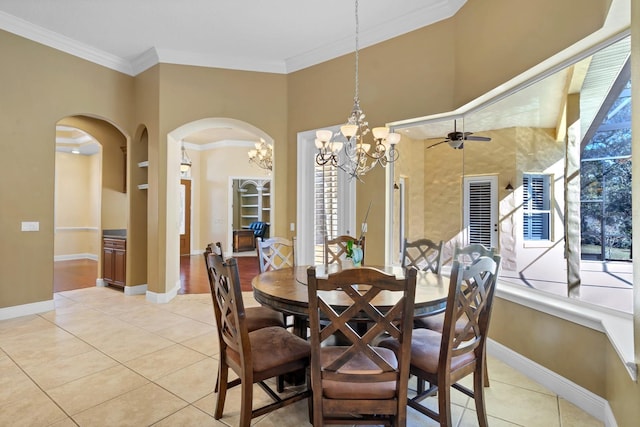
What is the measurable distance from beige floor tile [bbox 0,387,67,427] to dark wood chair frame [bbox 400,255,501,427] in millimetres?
2257

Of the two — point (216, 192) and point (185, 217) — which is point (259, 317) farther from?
point (185, 217)

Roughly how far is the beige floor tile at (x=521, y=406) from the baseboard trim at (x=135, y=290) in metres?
4.90

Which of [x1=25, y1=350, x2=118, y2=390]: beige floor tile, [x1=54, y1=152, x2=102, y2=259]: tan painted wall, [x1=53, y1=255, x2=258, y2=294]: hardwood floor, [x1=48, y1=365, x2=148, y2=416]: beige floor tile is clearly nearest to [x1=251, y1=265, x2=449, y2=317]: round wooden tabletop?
[x1=48, y1=365, x2=148, y2=416]: beige floor tile

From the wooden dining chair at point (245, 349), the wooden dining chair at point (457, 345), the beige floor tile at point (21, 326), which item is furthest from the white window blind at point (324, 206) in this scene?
the beige floor tile at point (21, 326)

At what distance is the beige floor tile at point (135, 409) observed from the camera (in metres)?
2.07

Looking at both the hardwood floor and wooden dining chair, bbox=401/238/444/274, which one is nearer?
wooden dining chair, bbox=401/238/444/274

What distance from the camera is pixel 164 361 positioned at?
2.91 meters

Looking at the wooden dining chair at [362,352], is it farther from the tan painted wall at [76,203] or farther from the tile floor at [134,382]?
the tan painted wall at [76,203]

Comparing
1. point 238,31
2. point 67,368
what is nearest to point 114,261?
point 67,368

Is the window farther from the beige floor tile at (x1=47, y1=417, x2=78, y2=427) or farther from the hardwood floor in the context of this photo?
the hardwood floor

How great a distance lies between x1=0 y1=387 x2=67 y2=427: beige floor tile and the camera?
2055 millimetres

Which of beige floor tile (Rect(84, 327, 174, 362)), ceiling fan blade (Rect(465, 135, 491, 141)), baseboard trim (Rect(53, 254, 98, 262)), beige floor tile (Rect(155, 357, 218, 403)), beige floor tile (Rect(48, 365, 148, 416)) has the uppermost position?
ceiling fan blade (Rect(465, 135, 491, 141))

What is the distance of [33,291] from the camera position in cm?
423

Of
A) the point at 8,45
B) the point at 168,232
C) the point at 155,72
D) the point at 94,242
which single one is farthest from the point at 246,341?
the point at 94,242
